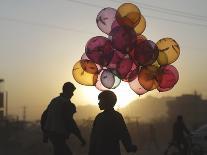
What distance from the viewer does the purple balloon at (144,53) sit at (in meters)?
11.8

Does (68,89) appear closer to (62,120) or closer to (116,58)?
(62,120)

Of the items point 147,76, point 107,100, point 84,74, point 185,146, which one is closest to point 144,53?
point 147,76

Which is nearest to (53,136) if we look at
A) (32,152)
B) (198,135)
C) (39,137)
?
(198,135)

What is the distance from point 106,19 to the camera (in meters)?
12.2

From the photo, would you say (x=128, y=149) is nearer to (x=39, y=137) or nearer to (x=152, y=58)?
(x=152, y=58)

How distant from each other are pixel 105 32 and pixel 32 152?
2711cm

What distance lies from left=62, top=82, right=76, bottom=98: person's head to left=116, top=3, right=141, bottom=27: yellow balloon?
1539 millimetres

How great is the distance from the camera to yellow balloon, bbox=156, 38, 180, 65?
12273mm

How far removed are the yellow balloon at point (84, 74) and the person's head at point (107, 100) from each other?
91.4 inches

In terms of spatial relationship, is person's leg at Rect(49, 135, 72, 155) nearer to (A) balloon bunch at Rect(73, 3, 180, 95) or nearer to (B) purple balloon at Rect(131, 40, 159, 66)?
(A) balloon bunch at Rect(73, 3, 180, 95)

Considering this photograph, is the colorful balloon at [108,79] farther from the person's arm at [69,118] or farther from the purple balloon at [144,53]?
the person's arm at [69,118]

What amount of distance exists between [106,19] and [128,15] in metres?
0.45

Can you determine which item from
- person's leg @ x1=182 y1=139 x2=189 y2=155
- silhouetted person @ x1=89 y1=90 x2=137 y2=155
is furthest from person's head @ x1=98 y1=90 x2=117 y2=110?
person's leg @ x1=182 y1=139 x2=189 y2=155

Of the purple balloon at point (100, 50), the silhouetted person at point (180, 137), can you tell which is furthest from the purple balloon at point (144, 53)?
the silhouetted person at point (180, 137)
